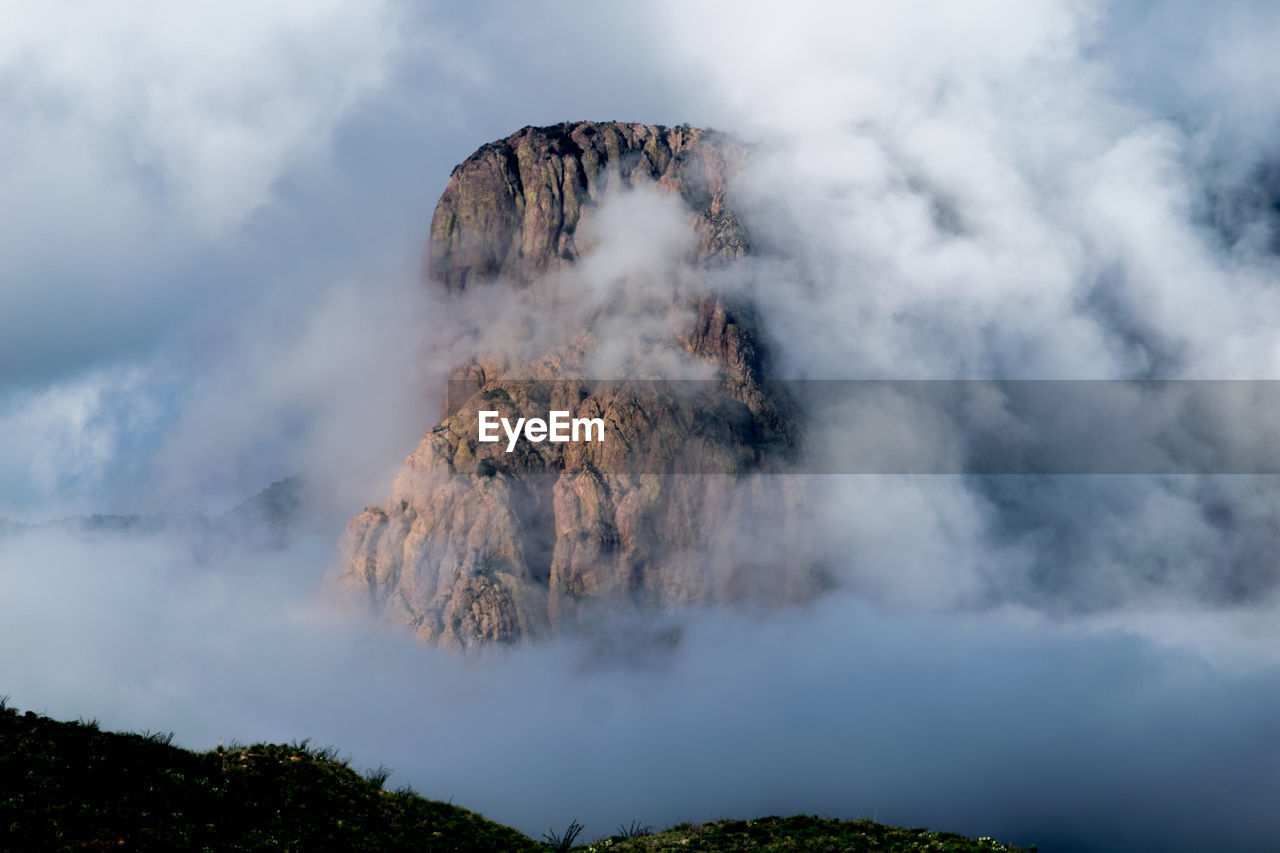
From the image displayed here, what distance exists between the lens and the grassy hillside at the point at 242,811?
59.7 m

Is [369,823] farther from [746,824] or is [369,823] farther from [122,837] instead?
[746,824]

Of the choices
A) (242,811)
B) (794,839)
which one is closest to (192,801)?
(242,811)

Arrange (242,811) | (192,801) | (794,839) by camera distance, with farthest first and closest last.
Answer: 1. (794,839)
2. (242,811)
3. (192,801)

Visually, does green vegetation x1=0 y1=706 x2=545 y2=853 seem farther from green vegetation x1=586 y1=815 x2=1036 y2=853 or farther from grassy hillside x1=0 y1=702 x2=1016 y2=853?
green vegetation x1=586 y1=815 x2=1036 y2=853

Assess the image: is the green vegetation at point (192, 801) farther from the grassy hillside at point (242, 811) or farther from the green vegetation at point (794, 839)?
the green vegetation at point (794, 839)

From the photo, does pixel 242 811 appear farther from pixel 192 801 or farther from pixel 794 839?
pixel 794 839

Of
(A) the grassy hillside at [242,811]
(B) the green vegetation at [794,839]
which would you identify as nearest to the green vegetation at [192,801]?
(A) the grassy hillside at [242,811]

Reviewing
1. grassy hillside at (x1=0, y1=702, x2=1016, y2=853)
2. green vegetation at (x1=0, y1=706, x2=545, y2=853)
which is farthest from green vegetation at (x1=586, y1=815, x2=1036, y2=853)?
green vegetation at (x1=0, y1=706, x2=545, y2=853)

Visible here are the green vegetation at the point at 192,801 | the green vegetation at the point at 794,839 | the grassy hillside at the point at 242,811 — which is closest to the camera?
the green vegetation at the point at 192,801

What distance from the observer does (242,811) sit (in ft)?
218

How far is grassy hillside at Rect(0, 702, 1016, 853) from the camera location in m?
59.7

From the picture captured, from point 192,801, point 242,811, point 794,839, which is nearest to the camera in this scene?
point 192,801

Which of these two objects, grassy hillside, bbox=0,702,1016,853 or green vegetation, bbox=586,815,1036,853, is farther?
green vegetation, bbox=586,815,1036,853

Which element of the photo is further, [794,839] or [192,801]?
[794,839]
